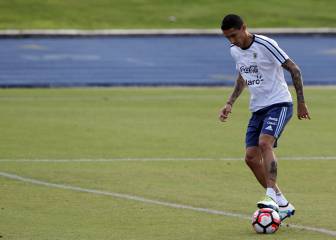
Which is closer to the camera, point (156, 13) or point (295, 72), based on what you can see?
point (295, 72)

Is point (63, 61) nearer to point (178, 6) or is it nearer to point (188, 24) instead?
point (188, 24)

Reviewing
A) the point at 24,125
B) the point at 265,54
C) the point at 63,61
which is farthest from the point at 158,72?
the point at 265,54

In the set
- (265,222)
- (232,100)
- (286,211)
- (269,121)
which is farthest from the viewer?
(232,100)

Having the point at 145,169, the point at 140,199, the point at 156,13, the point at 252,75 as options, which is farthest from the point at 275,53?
the point at 156,13

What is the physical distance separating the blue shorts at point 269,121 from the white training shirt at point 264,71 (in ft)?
0.20

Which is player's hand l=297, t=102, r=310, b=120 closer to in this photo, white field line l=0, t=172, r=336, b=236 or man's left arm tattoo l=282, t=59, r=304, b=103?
man's left arm tattoo l=282, t=59, r=304, b=103

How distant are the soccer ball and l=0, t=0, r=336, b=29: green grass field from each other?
28.6 metres

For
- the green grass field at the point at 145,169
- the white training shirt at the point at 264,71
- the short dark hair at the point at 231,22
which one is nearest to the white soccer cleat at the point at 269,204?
the green grass field at the point at 145,169

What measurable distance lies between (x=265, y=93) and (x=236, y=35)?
0.67 metres

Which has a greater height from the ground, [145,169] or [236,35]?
[236,35]

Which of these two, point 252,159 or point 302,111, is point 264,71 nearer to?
point 302,111

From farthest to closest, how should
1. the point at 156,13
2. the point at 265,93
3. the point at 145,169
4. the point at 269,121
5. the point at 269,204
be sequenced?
1. the point at 156,13
2. the point at 145,169
3. the point at 265,93
4. the point at 269,121
5. the point at 269,204

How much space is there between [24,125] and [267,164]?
10.8 meters

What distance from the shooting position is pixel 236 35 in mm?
10758
